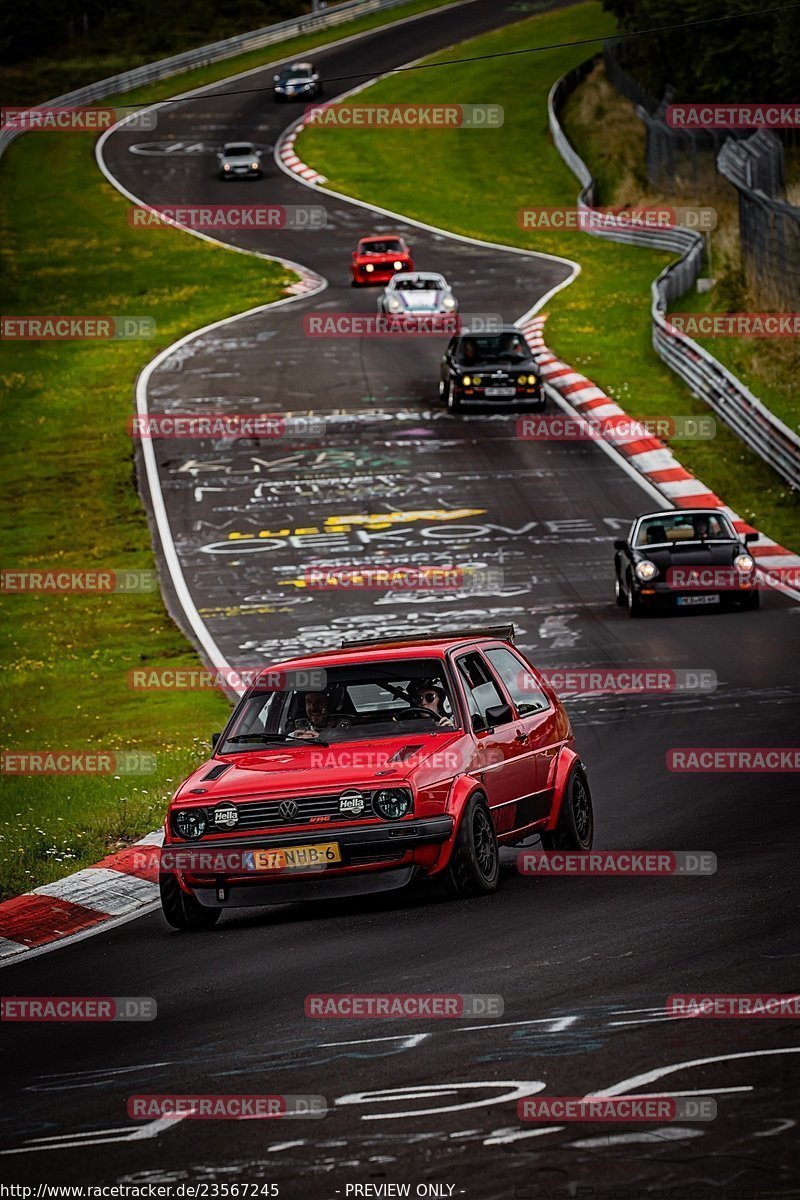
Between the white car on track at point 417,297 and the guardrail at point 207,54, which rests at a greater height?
the guardrail at point 207,54

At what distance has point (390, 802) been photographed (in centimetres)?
1039

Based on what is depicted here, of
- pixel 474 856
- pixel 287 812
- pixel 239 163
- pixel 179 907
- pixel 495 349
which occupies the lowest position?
pixel 239 163

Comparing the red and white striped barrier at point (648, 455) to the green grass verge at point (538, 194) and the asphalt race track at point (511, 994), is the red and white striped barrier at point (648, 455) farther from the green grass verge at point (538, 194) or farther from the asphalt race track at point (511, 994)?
the asphalt race track at point (511, 994)

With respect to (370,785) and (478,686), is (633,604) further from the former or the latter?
(370,785)

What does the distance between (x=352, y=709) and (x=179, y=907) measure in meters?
1.71

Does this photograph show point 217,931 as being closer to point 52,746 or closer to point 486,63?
point 52,746

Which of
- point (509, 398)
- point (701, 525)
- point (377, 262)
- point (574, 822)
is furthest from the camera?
point (377, 262)

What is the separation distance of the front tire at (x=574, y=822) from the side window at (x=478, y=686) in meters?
0.71

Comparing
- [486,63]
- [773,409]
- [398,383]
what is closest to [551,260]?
[398,383]

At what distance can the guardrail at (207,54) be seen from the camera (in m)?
82.6

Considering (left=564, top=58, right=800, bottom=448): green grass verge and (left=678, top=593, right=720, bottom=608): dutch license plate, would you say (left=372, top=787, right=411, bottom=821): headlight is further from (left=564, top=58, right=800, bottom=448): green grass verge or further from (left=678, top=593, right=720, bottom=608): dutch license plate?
(left=564, top=58, right=800, bottom=448): green grass verge

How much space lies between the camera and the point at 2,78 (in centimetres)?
9181

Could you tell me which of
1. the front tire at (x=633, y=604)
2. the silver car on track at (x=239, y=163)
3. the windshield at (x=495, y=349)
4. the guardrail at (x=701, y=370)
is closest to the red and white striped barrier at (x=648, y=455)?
the guardrail at (x=701, y=370)

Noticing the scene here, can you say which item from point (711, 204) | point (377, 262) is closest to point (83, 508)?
point (377, 262)
